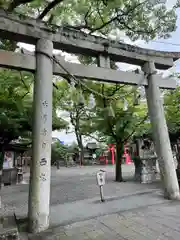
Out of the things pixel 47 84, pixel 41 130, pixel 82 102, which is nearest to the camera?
pixel 41 130

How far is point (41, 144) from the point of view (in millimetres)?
3516

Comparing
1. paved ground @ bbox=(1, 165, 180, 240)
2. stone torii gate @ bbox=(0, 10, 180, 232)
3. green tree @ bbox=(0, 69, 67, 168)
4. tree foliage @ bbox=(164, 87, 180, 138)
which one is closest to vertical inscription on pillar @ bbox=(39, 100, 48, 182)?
stone torii gate @ bbox=(0, 10, 180, 232)

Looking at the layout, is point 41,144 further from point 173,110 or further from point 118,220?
point 173,110

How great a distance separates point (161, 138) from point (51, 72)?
3250mm

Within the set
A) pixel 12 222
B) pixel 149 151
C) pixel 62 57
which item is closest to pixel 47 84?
pixel 62 57

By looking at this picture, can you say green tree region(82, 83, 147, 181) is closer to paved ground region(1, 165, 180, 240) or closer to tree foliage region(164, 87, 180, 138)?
tree foliage region(164, 87, 180, 138)

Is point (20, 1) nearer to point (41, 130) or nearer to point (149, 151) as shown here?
point (41, 130)

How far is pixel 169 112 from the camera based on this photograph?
8492 millimetres

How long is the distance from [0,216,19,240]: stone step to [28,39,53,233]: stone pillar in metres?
0.35

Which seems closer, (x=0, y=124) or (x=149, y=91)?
(x=149, y=91)

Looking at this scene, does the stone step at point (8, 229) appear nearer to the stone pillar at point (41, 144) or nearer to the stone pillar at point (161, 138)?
the stone pillar at point (41, 144)

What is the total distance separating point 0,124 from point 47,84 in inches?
140

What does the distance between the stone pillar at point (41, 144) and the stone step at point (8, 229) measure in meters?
0.35

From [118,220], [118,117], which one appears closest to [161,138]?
[118,220]
